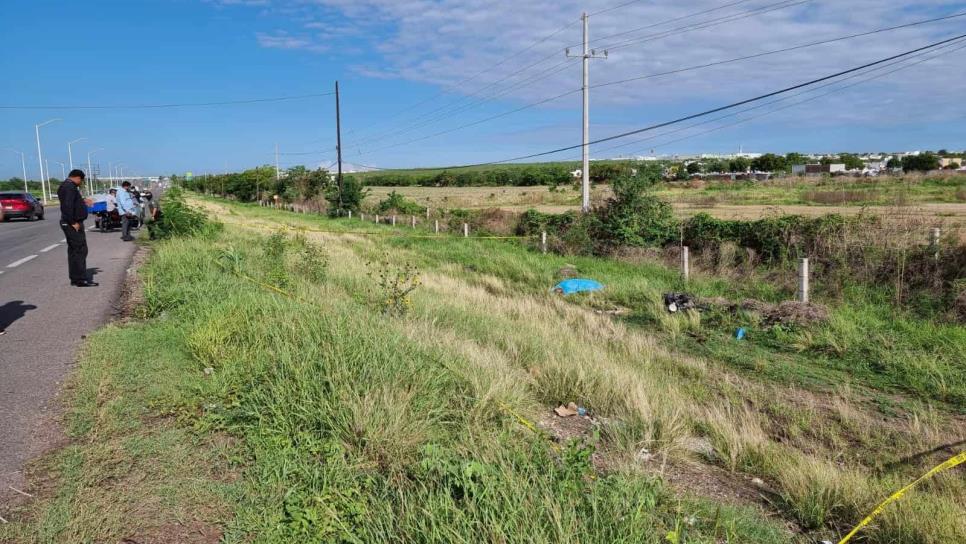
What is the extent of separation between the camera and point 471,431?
434 cm

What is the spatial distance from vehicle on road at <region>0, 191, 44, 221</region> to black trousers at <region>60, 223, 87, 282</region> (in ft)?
83.3

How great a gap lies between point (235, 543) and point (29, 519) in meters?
1.12

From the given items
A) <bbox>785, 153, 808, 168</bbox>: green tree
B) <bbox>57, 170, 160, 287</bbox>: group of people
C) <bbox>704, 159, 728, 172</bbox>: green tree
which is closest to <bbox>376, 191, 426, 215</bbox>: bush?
<bbox>57, 170, 160, 287</bbox>: group of people

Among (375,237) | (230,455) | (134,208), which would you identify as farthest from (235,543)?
(375,237)

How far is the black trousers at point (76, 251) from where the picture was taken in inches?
399

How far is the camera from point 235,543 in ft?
10.5

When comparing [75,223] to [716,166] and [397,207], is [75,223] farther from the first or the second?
[716,166]

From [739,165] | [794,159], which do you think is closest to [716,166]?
[739,165]

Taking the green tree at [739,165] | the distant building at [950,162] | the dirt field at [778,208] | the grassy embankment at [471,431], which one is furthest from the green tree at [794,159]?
the grassy embankment at [471,431]

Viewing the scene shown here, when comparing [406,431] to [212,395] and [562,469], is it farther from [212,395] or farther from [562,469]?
[212,395]

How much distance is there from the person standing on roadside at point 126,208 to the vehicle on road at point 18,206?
15.2m

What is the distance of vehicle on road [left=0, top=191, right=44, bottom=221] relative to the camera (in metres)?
30.7

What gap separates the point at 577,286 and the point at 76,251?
378 inches

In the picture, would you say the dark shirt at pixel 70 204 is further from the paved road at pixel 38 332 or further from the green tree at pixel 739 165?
the green tree at pixel 739 165
